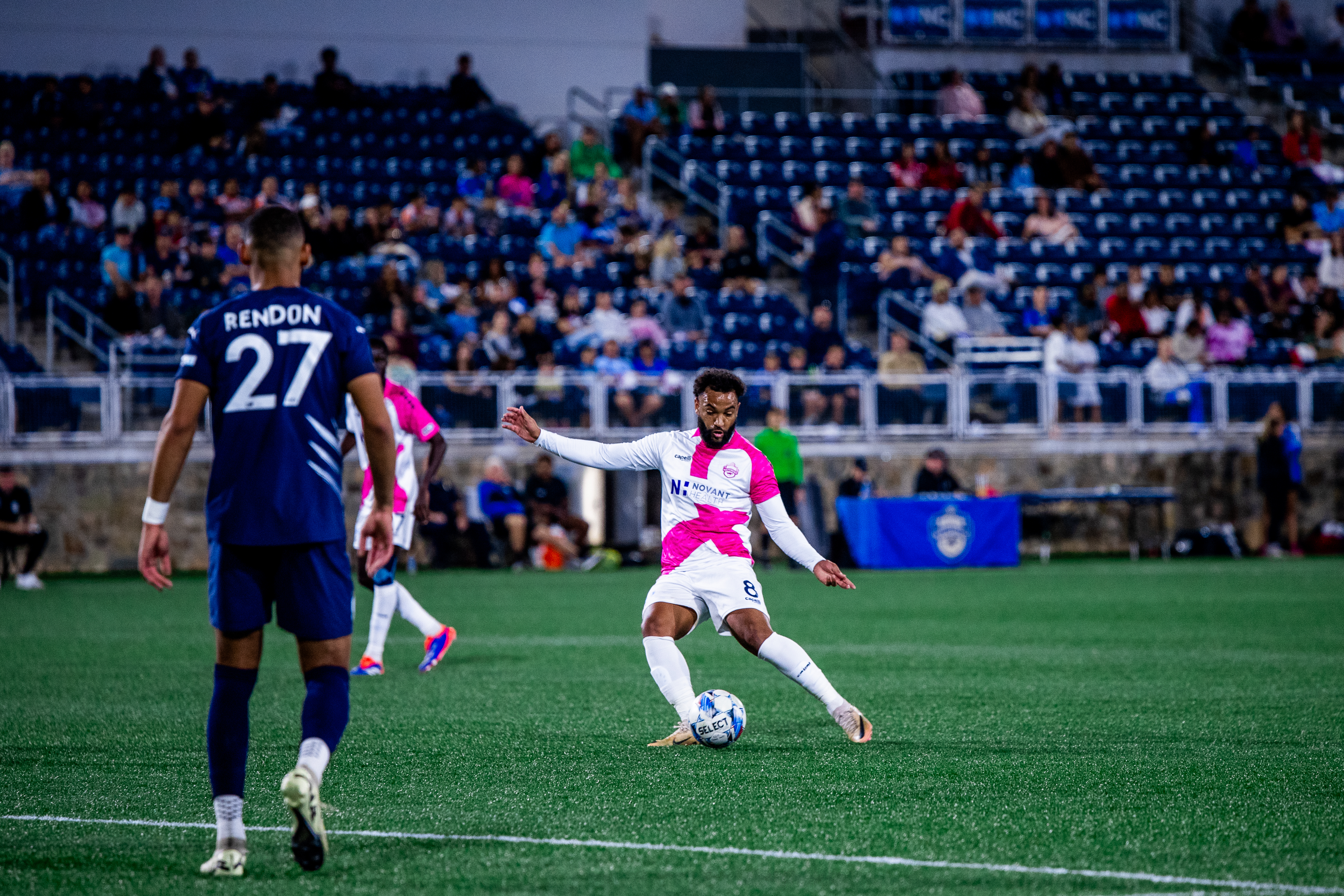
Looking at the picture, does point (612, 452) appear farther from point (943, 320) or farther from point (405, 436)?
point (943, 320)

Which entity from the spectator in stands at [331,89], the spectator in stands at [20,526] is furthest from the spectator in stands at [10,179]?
the spectator in stands at [20,526]

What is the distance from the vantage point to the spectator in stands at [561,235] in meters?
24.4

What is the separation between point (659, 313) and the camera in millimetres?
23109

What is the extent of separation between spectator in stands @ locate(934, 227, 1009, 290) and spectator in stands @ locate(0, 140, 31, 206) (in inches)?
527

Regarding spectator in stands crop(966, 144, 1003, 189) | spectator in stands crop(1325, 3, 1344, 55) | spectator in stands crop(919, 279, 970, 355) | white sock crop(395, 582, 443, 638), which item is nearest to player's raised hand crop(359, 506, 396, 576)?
white sock crop(395, 582, 443, 638)

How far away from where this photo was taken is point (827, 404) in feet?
71.1

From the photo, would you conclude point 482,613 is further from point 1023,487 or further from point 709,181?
point 709,181

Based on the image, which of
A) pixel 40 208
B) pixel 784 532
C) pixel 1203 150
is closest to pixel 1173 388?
pixel 1203 150

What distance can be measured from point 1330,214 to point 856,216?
28.6 feet

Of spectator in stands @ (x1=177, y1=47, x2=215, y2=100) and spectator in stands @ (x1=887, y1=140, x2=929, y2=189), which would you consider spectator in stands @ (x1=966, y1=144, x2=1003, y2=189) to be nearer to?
spectator in stands @ (x1=887, y1=140, x2=929, y2=189)

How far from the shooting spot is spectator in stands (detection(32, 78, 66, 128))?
82.2ft

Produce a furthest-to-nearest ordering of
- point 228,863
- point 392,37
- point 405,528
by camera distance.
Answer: point 392,37 < point 405,528 < point 228,863

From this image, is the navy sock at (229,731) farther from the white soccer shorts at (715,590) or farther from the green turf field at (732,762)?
the white soccer shorts at (715,590)

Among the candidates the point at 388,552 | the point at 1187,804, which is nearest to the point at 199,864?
the point at 388,552
